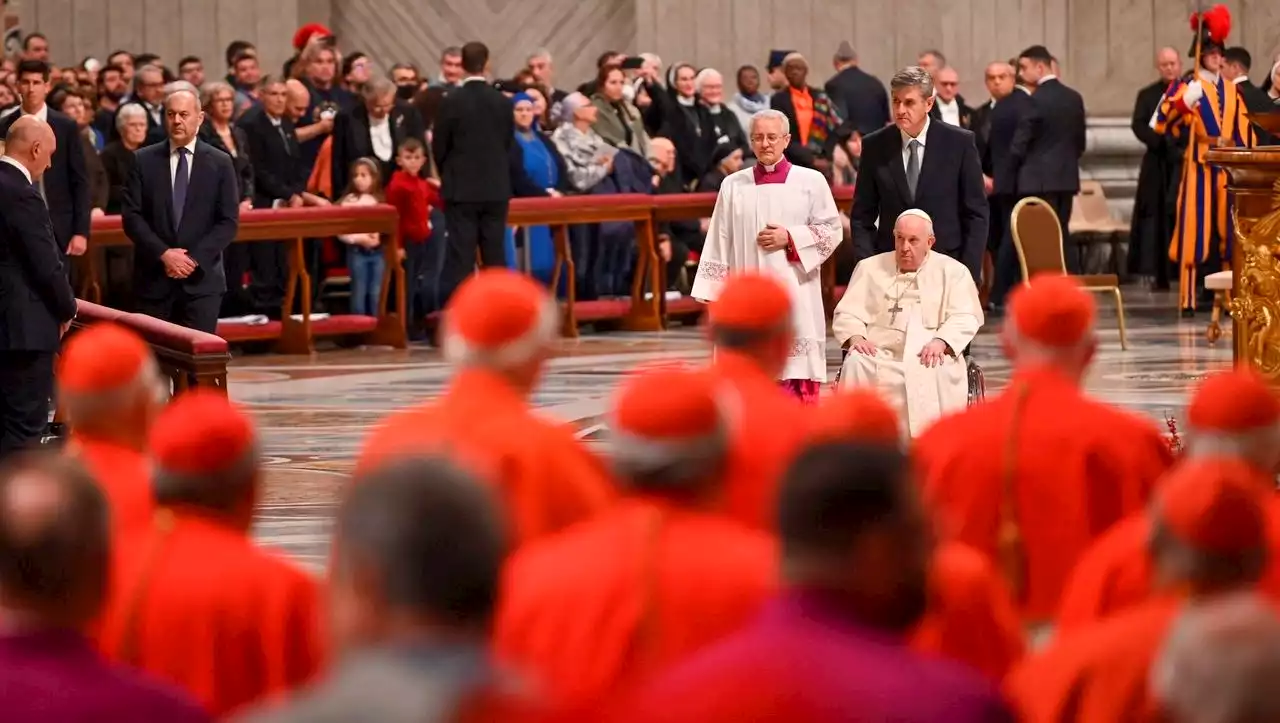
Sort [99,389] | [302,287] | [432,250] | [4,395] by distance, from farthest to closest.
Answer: [432,250]
[302,287]
[4,395]
[99,389]

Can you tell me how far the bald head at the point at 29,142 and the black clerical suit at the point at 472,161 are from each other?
6427 millimetres

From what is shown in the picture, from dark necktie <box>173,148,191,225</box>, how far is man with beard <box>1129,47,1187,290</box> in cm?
1018

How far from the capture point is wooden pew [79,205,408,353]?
16.2m

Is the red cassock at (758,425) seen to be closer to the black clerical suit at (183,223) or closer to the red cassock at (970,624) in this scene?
the red cassock at (970,624)

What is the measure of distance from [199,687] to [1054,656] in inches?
57.1

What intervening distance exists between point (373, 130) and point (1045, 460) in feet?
41.1

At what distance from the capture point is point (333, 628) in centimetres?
269

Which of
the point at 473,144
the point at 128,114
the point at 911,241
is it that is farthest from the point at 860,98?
→ the point at 911,241

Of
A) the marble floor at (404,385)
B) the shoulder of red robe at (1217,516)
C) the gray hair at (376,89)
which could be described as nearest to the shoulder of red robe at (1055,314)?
the shoulder of red robe at (1217,516)

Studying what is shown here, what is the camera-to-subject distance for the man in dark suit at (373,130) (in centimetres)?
1747

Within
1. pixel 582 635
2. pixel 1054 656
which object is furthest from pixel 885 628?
pixel 582 635

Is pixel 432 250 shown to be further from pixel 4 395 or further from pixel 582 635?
pixel 582 635

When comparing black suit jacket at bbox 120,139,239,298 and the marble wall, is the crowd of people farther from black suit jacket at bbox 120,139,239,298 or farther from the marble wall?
the marble wall

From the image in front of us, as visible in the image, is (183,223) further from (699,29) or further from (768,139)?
(699,29)
